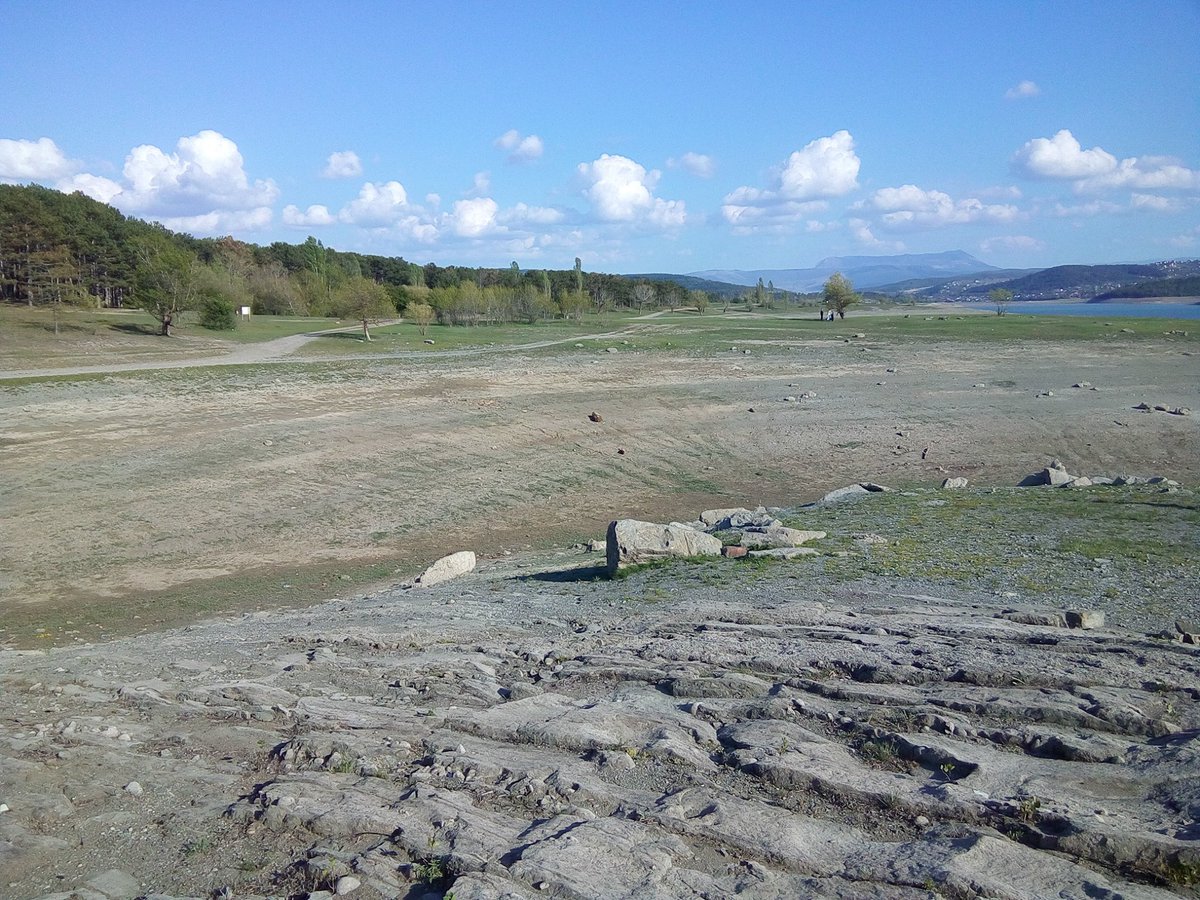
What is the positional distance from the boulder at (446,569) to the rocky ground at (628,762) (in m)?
5.01

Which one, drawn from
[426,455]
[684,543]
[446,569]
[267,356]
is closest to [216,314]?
[267,356]

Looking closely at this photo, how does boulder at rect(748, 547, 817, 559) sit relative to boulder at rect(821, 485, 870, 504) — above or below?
above

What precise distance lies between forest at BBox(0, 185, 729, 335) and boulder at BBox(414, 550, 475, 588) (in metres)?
49.6

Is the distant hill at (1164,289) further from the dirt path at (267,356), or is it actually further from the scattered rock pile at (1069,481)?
the scattered rock pile at (1069,481)

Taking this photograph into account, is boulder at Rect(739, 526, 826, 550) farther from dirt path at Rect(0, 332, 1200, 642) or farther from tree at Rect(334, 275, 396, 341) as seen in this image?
tree at Rect(334, 275, 396, 341)

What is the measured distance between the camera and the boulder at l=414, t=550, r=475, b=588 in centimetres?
1526

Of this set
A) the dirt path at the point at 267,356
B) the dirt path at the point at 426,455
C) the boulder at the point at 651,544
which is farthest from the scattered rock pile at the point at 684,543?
the dirt path at the point at 267,356

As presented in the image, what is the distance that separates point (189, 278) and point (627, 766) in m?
59.9

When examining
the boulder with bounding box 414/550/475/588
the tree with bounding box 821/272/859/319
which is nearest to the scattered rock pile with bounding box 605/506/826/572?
the boulder with bounding box 414/550/475/588

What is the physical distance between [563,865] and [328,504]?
18.1 metres

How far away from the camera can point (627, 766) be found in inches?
254

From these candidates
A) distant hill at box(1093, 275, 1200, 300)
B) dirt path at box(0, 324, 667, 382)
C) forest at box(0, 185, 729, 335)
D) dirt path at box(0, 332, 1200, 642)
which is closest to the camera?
dirt path at box(0, 332, 1200, 642)

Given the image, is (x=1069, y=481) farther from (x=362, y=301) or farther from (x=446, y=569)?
(x=362, y=301)

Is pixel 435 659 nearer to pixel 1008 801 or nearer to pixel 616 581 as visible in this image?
pixel 616 581
